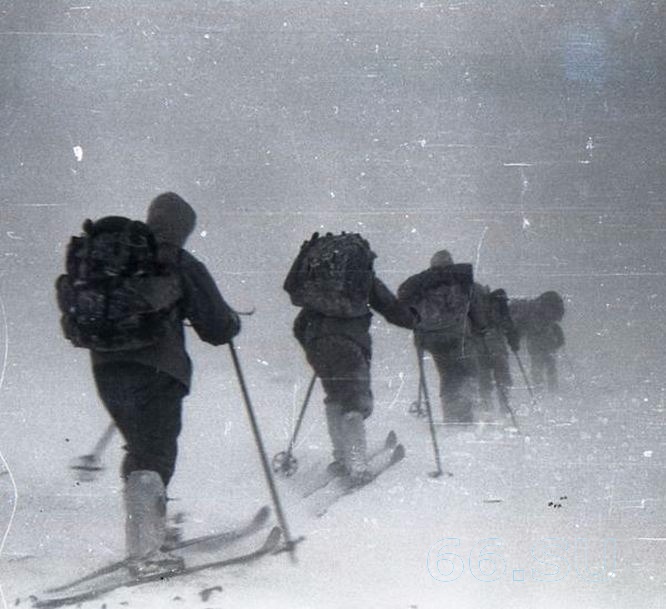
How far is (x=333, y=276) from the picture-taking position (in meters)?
1.49

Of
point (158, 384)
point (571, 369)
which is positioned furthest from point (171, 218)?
point (571, 369)

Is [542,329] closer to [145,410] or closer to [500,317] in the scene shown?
[500,317]

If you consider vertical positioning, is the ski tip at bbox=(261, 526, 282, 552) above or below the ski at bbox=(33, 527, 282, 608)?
above

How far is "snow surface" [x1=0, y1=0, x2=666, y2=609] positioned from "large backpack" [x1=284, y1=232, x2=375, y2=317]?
23 millimetres

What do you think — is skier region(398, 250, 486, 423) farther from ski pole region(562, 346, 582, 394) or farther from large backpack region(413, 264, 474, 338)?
ski pole region(562, 346, 582, 394)

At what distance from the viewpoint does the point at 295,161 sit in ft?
4.90

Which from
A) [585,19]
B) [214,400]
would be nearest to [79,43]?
[214,400]

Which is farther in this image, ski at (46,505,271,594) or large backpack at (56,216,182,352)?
ski at (46,505,271,594)

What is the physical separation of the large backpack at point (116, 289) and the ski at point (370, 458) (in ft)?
1.22

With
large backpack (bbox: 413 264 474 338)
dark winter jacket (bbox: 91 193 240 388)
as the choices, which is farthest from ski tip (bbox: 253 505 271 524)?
large backpack (bbox: 413 264 474 338)

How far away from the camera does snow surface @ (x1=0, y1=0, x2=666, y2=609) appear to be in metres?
1.48

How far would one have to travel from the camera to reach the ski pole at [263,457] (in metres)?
1.49

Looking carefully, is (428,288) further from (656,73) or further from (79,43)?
(79,43)

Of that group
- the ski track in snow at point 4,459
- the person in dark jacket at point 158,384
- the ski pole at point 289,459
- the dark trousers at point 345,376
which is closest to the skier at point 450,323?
the dark trousers at point 345,376
